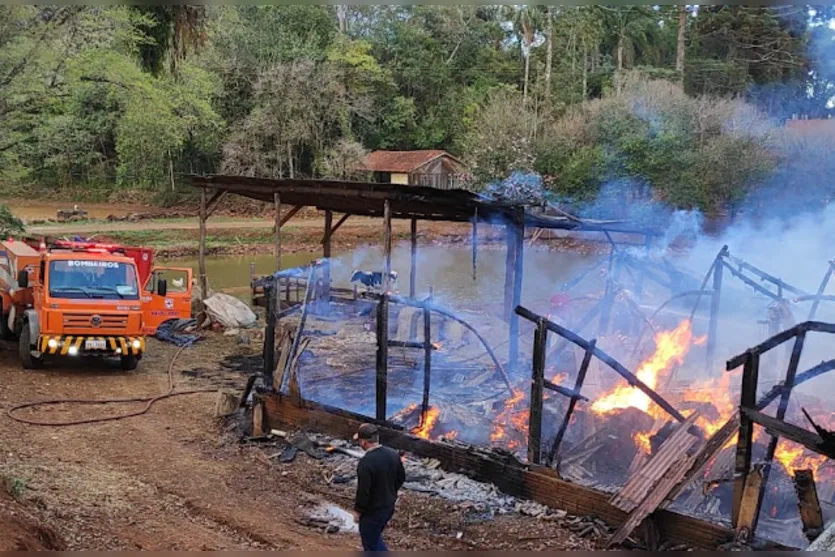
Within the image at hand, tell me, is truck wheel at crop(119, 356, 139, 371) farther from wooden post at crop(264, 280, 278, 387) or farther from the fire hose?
wooden post at crop(264, 280, 278, 387)

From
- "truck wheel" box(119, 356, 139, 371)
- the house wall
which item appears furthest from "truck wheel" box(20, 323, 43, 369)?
the house wall

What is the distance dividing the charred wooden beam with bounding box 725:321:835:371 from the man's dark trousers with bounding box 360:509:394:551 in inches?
134

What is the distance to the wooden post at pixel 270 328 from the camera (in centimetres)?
1130

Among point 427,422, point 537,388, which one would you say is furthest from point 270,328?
point 537,388

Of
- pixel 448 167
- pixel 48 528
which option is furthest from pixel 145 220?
pixel 48 528

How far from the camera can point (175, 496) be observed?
8.98 m

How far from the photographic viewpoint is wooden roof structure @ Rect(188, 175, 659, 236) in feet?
45.8

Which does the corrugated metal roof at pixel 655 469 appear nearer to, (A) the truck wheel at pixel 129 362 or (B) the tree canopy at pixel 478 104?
(A) the truck wheel at pixel 129 362

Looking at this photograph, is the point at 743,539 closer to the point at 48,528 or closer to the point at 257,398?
the point at 48,528

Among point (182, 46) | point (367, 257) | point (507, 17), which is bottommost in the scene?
point (367, 257)

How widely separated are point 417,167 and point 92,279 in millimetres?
34120

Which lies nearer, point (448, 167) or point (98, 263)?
point (98, 263)

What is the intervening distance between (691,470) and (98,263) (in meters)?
12.4

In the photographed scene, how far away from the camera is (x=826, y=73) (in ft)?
77.8
